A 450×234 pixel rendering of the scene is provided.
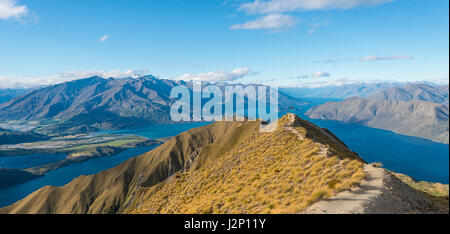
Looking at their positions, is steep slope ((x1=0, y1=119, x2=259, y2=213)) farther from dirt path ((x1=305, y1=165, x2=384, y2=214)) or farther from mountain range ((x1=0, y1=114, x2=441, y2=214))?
dirt path ((x1=305, y1=165, x2=384, y2=214))

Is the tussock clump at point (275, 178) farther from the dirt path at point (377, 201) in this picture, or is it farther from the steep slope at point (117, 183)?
the steep slope at point (117, 183)

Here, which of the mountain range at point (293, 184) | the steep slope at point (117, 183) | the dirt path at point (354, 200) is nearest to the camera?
the dirt path at point (354, 200)

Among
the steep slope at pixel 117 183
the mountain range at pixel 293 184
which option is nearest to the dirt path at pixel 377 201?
the mountain range at pixel 293 184

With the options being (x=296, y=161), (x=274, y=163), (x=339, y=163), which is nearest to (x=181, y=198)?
(x=274, y=163)

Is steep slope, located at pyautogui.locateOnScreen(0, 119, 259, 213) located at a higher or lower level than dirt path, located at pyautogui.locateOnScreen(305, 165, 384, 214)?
lower

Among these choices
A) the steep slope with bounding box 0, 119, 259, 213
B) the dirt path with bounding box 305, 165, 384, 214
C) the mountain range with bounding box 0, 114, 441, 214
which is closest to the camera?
the dirt path with bounding box 305, 165, 384, 214

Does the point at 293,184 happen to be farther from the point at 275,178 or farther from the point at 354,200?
the point at 354,200

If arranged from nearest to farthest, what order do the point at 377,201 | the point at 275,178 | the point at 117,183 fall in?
the point at 377,201, the point at 275,178, the point at 117,183

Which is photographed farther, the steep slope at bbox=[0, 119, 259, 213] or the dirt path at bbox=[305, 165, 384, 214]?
the steep slope at bbox=[0, 119, 259, 213]

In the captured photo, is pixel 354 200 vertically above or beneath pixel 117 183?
above

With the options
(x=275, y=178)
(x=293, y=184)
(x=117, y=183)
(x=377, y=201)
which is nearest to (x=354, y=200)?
(x=377, y=201)

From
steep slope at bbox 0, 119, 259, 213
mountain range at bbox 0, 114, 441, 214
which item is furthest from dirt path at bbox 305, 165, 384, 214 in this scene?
steep slope at bbox 0, 119, 259, 213
